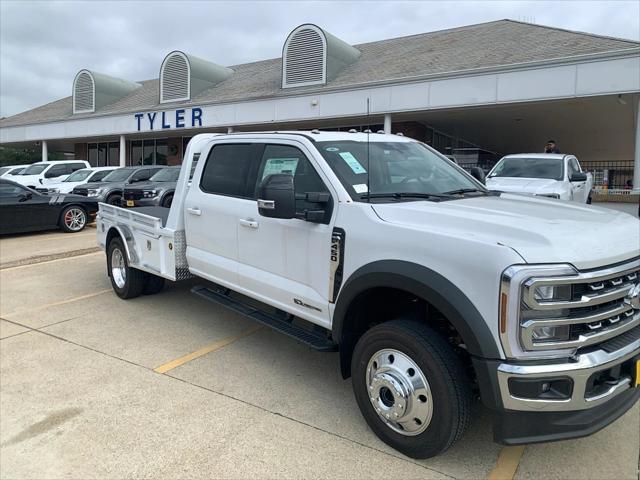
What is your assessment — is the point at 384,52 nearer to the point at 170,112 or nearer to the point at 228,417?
the point at 170,112

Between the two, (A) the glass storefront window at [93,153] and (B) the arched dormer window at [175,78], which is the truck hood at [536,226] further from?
(A) the glass storefront window at [93,153]

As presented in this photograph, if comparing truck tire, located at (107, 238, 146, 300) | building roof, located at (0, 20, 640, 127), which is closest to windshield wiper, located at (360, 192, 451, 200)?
truck tire, located at (107, 238, 146, 300)

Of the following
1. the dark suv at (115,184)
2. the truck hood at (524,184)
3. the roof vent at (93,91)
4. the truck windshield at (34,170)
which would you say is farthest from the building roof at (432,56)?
the truck windshield at (34,170)

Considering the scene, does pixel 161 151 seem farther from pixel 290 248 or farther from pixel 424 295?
pixel 424 295

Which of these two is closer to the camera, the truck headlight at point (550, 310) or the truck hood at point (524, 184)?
the truck headlight at point (550, 310)

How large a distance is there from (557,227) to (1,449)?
3656 millimetres

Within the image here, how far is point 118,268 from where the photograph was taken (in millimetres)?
6492

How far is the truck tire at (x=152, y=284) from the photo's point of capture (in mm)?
6281

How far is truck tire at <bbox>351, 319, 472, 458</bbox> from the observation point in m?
2.69

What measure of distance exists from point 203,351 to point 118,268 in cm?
249

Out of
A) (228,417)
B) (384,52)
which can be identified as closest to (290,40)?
(384,52)

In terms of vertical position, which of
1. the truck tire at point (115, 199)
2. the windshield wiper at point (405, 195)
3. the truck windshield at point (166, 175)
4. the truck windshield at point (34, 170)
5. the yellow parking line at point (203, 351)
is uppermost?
the truck windshield at point (34, 170)

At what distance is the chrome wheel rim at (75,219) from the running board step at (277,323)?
9.31 m

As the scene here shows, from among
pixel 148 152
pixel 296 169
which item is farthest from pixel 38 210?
pixel 148 152
